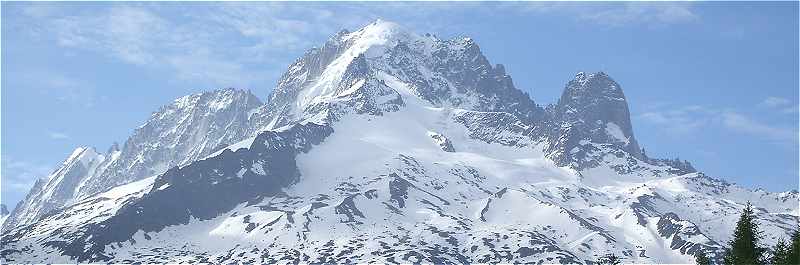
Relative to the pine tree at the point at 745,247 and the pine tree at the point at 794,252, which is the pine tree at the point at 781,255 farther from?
the pine tree at the point at 745,247

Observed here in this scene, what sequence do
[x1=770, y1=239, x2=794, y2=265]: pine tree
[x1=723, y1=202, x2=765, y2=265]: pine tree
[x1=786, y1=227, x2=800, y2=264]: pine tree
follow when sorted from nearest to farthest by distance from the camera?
[x1=786, y1=227, x2=800, y2=264]: pine tree, [x1=770, y1=239, x2=794, y2=265]: pine tree, [x1=723, y1=202, x2=765, y2=265]: pine tree

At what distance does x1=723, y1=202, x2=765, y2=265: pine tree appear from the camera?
265 feet

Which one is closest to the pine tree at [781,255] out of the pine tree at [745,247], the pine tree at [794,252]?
the pine tree at [794,252]

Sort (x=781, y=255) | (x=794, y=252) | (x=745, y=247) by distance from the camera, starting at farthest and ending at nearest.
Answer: (x=781, y=255)
(x=745, y=247)
(x=794, y=252)

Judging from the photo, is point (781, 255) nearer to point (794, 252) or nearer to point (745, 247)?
point (745, 247)

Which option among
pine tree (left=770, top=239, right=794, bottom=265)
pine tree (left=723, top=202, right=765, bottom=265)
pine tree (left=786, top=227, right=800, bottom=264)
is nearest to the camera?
pine tree (left=786, top=227, right=800, bottom=264)

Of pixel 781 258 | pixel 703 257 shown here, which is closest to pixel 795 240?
pixel 781 258

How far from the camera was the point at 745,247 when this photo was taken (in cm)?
8150

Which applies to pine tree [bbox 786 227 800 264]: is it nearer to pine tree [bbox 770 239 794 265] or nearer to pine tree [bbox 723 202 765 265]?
pine tree [bbox 770 239 794 265]

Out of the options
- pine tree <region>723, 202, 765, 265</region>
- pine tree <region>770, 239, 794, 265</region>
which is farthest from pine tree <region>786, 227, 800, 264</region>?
pine tree <region>723, 202, 765, 265</region>

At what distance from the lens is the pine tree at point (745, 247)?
80.7 meters

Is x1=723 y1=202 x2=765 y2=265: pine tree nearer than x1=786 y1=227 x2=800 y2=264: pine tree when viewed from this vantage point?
No

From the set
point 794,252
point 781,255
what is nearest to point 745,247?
point 781,255

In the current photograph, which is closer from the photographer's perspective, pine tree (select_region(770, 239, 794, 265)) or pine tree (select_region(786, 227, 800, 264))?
pine tree (select_region(786, 227, 800, 264))
